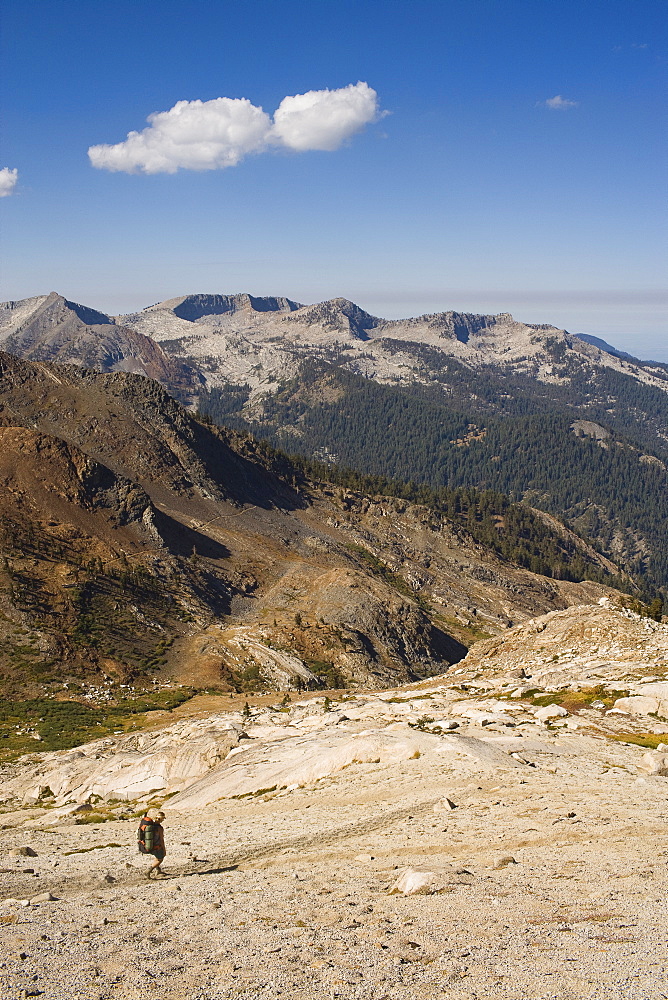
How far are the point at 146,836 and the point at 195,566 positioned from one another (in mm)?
87711

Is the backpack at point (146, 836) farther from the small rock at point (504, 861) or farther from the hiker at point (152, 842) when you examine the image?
the small rock at point (504, 861)

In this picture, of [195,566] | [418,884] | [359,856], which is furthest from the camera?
[195,566]

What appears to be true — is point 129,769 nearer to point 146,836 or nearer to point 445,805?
point 146,836

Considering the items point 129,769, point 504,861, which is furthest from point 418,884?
point 129,769

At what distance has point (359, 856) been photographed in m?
24.4

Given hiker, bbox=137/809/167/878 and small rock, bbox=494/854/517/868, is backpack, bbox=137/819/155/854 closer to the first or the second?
hiker, bbox=137/809/167/878

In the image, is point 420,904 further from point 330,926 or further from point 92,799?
point 92,799

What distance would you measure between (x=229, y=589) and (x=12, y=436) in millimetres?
42068

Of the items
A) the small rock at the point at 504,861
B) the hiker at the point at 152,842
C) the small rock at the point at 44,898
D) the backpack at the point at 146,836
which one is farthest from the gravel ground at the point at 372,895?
the backpack at the point at 146,836

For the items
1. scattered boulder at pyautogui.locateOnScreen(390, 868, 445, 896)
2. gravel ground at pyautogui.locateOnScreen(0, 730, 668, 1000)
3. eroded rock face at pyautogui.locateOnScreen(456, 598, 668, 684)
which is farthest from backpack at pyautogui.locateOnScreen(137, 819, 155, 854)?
eroded rock face at pyautogui.locateOnScreen(456, 598, 668, 684)

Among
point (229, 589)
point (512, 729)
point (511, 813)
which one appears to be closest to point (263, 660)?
point (229, 589)

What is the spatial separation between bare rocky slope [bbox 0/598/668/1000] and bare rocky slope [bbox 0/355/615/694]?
38.0m

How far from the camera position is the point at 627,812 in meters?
26.7

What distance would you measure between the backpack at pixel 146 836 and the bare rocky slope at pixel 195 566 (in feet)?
180
